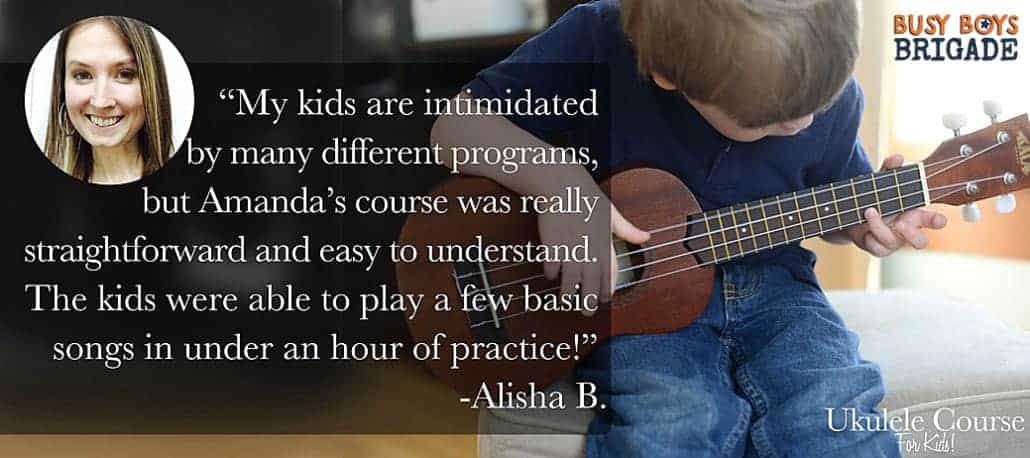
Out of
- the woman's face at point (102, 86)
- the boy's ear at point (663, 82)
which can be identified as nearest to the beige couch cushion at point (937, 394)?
the boy's ear at point (663, 82)

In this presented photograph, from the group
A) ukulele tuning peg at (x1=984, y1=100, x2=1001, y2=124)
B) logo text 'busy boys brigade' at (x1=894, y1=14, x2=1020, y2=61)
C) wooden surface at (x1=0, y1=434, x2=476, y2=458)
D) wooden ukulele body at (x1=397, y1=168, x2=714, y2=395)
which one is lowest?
wooden surface at (x1=0, y1=434, x2=476, y2=458)

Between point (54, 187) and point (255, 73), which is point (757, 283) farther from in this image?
point (54, 187)

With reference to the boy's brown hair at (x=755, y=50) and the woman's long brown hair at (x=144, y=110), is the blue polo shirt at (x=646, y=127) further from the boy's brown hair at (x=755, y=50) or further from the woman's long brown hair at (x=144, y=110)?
the woman's long brown hair at (x=144, y=110)

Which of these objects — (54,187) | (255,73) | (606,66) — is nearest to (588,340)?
(606,66)

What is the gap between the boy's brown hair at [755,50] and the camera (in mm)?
833

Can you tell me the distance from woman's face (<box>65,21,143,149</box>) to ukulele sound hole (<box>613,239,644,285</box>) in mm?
393

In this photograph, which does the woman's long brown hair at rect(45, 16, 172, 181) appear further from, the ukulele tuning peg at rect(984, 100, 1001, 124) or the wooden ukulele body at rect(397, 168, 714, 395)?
the ukulele tuning peg at rect(984, 100, 1001, 124)

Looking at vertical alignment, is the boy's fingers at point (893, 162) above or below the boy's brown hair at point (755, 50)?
below

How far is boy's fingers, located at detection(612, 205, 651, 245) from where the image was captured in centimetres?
92

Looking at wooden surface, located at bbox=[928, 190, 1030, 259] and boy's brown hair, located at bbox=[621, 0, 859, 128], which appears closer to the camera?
boy's brown hair, located at bbox=[621, 0, 859, 128]

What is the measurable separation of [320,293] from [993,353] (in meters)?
0.57

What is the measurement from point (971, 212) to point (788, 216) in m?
0.16

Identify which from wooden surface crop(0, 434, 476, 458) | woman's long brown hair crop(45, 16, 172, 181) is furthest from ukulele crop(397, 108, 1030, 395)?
woman's long brown hair crop(45, 16, 172, 181)

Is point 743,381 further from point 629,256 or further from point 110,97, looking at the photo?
point 110,97
